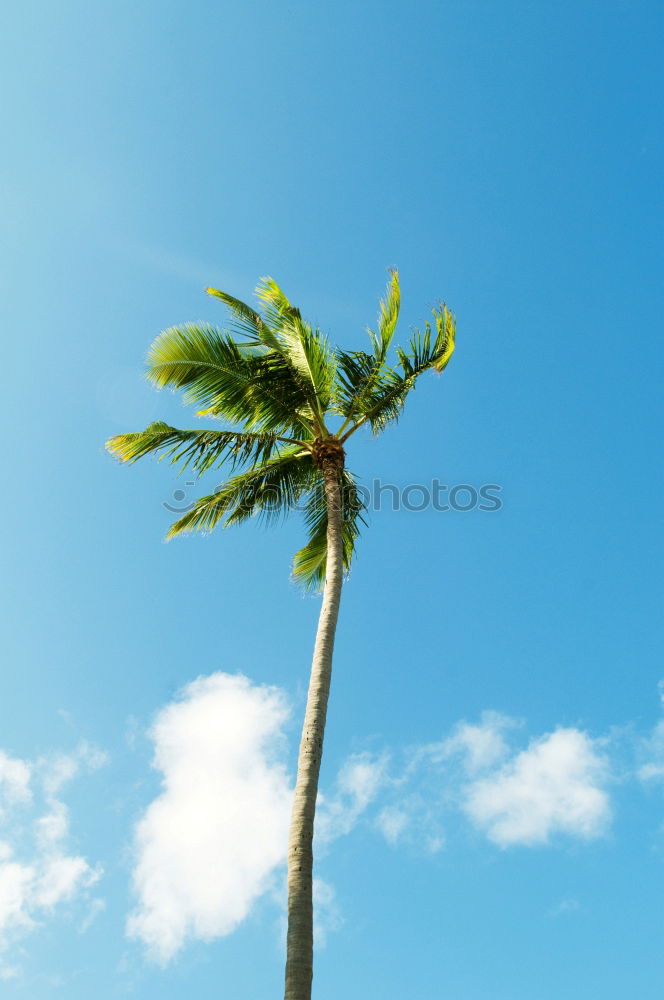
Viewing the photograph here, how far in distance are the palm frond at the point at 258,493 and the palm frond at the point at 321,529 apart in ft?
1.11

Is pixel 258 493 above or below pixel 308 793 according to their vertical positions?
above

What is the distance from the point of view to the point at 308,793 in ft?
22.7

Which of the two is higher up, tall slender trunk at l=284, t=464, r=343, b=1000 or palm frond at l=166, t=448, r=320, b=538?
palm frond at l=166, t=448, r=320, b=538

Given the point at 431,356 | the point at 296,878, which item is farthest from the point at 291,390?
the point at 296,878

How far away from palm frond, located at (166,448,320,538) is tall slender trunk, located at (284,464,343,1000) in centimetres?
180

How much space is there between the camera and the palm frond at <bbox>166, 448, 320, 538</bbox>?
11.1 meters

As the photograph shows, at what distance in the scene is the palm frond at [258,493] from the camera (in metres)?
11.1

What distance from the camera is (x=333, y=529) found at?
9656mm

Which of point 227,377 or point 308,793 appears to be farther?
point 227,377

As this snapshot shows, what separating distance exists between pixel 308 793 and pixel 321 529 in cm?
551

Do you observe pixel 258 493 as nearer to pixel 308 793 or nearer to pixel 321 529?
pixel 321 529

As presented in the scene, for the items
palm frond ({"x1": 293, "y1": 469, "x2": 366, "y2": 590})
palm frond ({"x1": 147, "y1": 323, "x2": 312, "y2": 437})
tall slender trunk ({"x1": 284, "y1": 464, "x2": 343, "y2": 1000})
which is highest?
palm frond ({"x1": 147, "y1": 323, "x2": 312, "y2": 437})

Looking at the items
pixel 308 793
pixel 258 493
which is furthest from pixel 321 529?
pixel 308 793

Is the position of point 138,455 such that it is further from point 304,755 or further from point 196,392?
point 304,755
